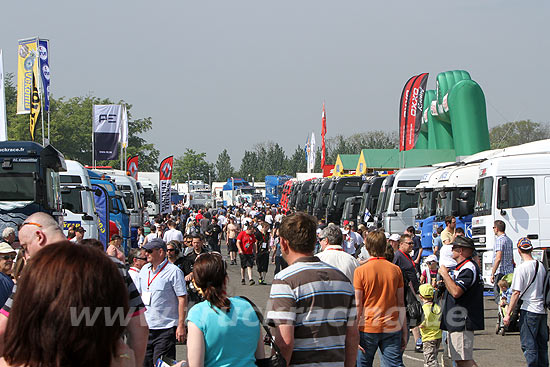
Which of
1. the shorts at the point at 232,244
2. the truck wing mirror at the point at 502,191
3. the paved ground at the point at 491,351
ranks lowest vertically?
the paved ground at the point at 491,351

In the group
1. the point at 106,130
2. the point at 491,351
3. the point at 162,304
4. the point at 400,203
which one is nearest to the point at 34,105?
the point at 106,130

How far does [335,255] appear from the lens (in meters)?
7.84

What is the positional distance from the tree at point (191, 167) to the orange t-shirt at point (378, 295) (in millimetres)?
125406

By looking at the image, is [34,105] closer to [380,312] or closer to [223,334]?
[380,312]

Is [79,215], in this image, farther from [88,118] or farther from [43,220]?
[88,118]

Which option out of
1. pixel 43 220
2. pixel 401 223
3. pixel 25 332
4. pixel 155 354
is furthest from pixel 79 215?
pixel 25 332

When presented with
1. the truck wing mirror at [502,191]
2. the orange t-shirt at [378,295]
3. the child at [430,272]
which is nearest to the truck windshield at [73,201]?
the truck wing mirror at [502,191]

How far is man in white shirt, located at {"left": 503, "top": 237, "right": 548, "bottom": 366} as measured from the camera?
342 inches

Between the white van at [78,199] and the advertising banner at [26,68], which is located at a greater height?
the advertising banner at [26,68]

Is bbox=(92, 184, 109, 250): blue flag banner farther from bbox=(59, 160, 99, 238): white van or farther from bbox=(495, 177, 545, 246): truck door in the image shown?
bbox=(495, 177, 545, 246): truck door

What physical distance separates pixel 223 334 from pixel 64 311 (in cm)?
229

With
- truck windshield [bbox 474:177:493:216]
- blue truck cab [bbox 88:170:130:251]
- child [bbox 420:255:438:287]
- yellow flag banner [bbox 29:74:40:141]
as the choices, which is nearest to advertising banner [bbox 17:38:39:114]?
A: yellow flag banner [bbox 29:74:40:141]

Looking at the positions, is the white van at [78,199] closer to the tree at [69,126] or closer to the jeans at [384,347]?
the jeans at [384,347]

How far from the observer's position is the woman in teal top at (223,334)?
441 cm
